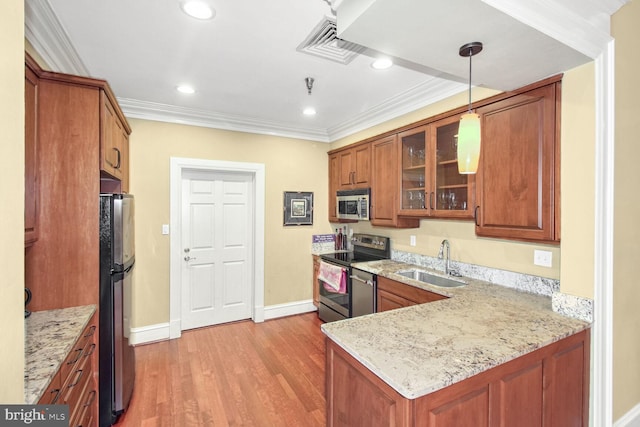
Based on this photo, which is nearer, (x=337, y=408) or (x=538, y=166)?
(x=337, y=408)

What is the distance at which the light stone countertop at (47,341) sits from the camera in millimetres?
1104

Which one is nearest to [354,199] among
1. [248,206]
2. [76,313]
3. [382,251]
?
[382,251]

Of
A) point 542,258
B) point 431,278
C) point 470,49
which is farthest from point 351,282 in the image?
point 470,49

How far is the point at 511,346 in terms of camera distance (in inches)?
50.5

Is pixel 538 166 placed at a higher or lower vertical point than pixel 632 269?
higher

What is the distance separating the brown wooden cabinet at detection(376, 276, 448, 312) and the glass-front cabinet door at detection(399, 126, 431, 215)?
73 cm

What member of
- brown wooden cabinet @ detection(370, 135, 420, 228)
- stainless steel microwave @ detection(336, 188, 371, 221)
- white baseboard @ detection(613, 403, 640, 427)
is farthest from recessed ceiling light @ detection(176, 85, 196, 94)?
white baseboard @ detection(613, 403, 640, 427)

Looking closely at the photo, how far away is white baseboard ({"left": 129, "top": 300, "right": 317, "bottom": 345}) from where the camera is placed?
10.8ft

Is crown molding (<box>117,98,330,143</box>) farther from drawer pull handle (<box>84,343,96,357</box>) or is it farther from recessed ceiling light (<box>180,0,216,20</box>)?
drawer pull handle (<box>84,343,96,357</box>)

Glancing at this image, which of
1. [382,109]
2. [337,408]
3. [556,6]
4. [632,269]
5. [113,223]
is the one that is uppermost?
[382,109]

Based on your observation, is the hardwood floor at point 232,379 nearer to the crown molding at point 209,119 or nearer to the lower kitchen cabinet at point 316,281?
the lower kitchen cabinet at point 316,281

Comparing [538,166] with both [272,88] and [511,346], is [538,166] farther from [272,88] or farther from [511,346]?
[272,88]

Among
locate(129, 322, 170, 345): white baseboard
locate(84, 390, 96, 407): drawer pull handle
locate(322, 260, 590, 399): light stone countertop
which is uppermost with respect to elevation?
locate(322, 260, 590, 399): light stone countertop

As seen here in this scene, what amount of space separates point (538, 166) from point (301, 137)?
295 centimetres
